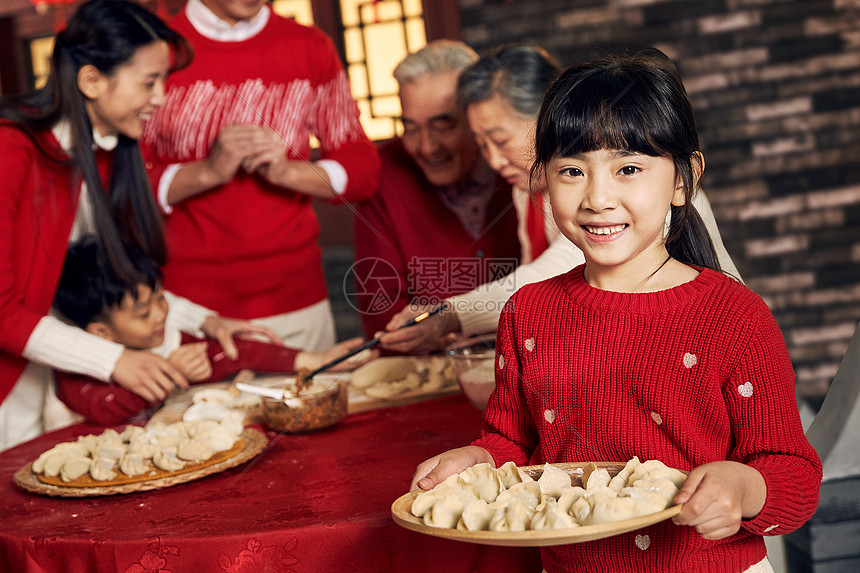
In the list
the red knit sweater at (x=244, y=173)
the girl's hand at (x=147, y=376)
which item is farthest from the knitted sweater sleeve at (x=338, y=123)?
the girl's hand at (x=147, y=376)

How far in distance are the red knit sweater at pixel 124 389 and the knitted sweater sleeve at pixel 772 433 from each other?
3.97 ft

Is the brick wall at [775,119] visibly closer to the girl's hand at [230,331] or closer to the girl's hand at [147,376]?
the girl's hand at [230,331]

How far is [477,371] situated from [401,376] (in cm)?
33

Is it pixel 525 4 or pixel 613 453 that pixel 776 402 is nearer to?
pixel 613 453

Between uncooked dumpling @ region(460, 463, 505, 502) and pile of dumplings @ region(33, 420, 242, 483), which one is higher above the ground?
uncooked dumpling @ region(460, 463, 505, 502)

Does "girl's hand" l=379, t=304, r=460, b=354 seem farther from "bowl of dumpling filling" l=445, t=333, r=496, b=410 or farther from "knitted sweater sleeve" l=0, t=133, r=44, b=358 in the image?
"knitted sweater sleeve" l=0, t=133, r=44, b=358

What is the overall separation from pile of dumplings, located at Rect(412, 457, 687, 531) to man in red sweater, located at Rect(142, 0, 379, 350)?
4.65 ft

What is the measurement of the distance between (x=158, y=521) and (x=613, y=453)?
0.57 meters

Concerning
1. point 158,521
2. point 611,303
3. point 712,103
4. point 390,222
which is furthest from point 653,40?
point 158,521

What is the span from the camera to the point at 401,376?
1647 millimetres

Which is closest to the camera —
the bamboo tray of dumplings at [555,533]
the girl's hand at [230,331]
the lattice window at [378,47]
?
the bamboo tray of dumplings at [555,533]

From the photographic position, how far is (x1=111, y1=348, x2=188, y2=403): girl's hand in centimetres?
166

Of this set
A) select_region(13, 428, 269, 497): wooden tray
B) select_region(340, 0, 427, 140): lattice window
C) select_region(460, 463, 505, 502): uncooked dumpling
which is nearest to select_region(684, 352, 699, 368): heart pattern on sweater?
select_region(460, 463, 505, 502): uncooked dumpling

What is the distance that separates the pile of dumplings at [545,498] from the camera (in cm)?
73
